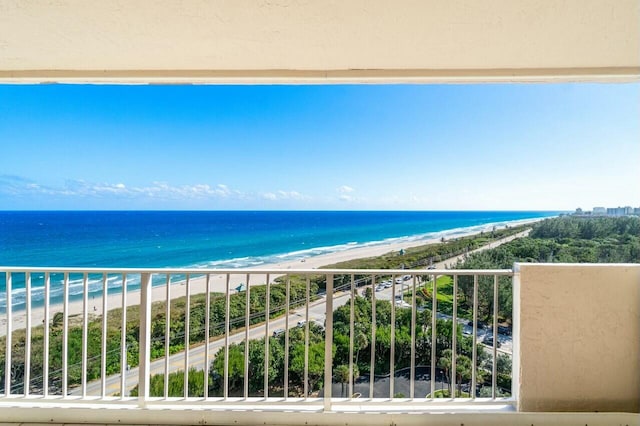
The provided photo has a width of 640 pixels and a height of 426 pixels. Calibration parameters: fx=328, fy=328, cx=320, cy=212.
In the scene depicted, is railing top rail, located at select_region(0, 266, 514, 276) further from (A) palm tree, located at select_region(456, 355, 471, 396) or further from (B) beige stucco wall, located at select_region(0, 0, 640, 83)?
(A) palm tree, located at select_region(456, 355, 471, 396)

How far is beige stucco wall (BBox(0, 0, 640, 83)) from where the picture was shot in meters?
1.48

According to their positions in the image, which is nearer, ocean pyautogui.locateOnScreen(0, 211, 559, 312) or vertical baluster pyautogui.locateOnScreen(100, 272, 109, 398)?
vertical baluster pyautogui.locateOnScreen(100, 272, 109, 398)

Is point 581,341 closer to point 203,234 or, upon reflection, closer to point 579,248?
point 579,248

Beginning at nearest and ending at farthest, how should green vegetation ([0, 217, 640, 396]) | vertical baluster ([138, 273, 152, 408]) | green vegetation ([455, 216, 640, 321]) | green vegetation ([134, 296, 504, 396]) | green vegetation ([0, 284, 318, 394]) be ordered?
vertical baluster ([138, 273, 152, 408]), green vegetation ([455, 216, 640, 321]), green vegetation ([0, 217, 640, 396]), green vegetation ([134, 296, 504, 396]), green vegetation ([0, 284, 318, 394])

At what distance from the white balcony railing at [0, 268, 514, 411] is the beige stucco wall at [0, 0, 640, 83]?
128 centimetres

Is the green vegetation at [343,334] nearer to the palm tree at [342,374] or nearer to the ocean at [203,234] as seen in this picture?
the palm tree at [342,374]

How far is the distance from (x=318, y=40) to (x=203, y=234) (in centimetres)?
2056

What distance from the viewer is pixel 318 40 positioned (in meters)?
1.76

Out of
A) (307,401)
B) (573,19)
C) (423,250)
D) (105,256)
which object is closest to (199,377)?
(307,401)

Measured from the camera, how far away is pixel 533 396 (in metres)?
2.07

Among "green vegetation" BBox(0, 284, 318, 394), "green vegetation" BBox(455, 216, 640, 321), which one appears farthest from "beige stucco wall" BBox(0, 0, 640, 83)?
"green vegetation" BBox(0, 284, 318, 394)

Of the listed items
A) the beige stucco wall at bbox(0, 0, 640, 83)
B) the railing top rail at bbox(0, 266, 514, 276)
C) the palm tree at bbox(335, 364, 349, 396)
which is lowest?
the palm tree at bbox(335, 364, 349, 396)

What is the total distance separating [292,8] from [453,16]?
0.75m

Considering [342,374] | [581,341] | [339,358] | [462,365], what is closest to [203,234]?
[339,358]
